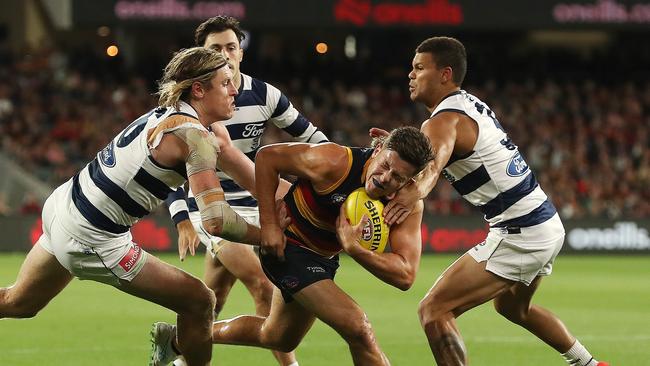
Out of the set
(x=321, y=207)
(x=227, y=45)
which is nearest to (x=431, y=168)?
(x=321, y=207)

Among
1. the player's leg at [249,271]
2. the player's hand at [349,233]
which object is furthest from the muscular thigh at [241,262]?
the player's hand at [349,233]

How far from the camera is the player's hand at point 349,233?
22.3 ft

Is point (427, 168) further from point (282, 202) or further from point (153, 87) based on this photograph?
point (153, 87)

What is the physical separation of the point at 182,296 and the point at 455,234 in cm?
1855

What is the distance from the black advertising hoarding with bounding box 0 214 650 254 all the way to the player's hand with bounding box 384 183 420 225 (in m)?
17.2

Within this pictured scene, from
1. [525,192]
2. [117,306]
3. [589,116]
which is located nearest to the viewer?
[525,192]

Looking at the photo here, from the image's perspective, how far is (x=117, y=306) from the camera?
14969 millimetres

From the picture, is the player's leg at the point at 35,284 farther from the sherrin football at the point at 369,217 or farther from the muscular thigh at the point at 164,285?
the sherrin football at the point at 369,217

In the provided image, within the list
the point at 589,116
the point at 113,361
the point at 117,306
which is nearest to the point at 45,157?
the point at 117,306

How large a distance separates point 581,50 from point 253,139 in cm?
2929

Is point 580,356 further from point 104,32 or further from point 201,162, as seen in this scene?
point 104,32

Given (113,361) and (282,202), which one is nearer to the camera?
(282,202)

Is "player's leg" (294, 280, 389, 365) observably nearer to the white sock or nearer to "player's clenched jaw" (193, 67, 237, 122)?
"player's clenched jaw" (193, 67, 237, 122)

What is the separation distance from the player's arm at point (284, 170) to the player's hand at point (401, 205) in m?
0.39
